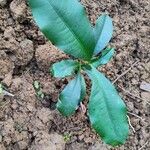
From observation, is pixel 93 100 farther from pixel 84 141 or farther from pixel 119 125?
pixel 84 141

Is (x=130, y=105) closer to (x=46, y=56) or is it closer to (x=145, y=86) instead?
(x=145, y=86)

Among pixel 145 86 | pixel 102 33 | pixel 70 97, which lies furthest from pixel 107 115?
pixel 145 86

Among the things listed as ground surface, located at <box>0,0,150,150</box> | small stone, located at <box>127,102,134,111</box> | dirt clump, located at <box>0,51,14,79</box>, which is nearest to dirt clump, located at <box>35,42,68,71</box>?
ground surface, located at <box>0,0,150,150</box>

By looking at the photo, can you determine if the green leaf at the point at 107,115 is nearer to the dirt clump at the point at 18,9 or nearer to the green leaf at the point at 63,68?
the green leaf at the point at 63,68

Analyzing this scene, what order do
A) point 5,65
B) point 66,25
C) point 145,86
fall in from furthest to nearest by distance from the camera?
point 145,86 < point 5,65 < point 66,25

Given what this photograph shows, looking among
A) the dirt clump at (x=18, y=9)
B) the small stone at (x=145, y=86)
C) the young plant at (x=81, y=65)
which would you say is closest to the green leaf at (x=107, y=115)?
the young plant at (x=81, y=65)

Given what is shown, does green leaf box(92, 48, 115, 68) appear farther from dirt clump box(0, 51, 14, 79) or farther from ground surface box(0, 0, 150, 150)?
dirt clump box(0, 51, 14, 79)

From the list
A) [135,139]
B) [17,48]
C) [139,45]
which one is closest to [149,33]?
[139,45]
